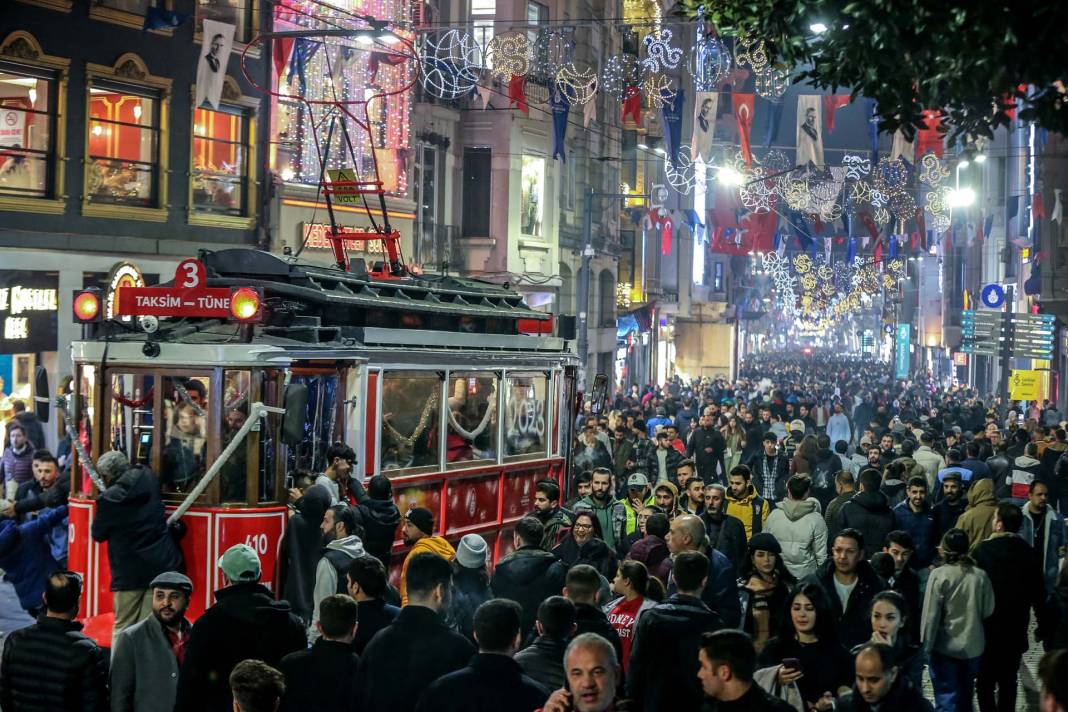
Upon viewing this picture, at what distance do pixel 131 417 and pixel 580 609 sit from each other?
5306mm

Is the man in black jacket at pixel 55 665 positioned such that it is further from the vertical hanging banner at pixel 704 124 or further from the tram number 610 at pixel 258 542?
the vertical hanging banner at pixel 704 124

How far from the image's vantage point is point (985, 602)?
1059 cm

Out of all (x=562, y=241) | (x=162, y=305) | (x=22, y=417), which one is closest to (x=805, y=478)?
(x=162, y=305)

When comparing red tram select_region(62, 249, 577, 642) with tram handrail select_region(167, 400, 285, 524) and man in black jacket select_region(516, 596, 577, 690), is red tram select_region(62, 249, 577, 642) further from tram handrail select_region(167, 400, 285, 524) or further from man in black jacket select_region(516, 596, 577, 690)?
man in black jacket select_region(516, 596, 577, 690)

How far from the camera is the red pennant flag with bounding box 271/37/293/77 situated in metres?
25.9

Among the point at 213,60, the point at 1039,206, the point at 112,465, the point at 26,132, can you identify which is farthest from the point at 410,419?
the point at 1039,206

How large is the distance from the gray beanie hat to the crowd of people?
0.05 ft

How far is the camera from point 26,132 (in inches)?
894

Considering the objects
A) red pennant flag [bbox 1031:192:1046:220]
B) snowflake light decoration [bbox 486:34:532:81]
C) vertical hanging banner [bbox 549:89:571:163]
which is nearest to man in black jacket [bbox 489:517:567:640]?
snowflake light decoration [bbox 486:34:532:81]

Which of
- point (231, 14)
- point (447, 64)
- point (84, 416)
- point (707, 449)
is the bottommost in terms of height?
point (707, 449)

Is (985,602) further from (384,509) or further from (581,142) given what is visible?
(581,142)

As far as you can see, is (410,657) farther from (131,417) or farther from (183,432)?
(131,417)

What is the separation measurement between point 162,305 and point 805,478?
5.34 m

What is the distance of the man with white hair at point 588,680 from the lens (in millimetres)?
6328
